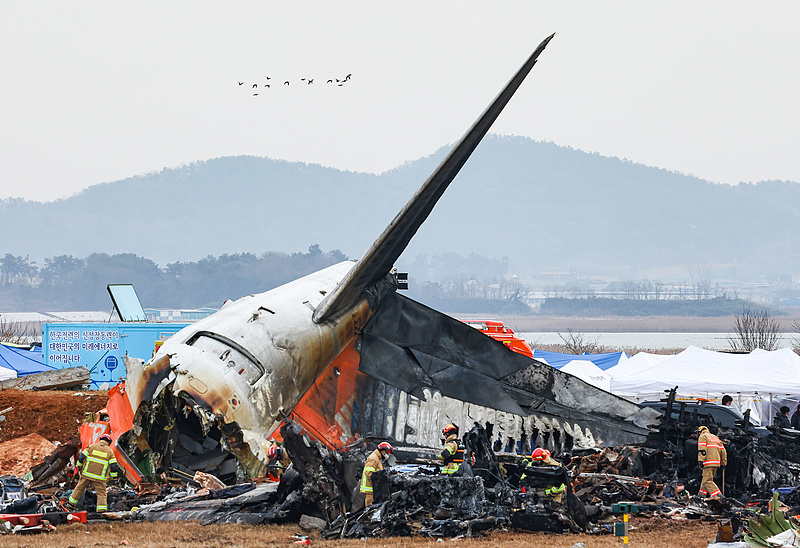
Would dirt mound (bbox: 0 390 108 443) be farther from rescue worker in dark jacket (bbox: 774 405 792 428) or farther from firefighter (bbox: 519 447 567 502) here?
rescue worker in dark jacket (bbox: 774 405 792 428)

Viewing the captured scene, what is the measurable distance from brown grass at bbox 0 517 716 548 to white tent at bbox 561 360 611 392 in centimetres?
2059

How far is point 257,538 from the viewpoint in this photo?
40.1 ft

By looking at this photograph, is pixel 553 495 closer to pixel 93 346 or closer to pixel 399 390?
pixel 399 390

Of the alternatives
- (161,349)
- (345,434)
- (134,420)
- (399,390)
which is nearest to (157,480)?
(134,420)

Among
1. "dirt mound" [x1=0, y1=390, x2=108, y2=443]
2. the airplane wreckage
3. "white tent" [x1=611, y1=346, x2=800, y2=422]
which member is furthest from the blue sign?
"white tent" [x1=611, y1=346, x2=800, y2=422]

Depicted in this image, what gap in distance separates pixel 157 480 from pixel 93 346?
78.4 feet

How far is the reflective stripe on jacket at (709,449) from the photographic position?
16.6 meters

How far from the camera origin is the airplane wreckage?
14.5 metres

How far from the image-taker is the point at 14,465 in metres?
19.8

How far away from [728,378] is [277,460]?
19.8m

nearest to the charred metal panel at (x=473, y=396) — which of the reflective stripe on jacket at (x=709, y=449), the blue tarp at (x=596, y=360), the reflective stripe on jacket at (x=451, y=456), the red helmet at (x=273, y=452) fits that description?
the reflective stripe on jacket at (x=709, y=449)

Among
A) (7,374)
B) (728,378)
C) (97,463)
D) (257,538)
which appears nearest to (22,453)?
(97,463)

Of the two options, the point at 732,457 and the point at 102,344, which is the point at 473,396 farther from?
the point at 102,344

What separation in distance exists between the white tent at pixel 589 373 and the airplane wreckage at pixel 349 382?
14.6m
